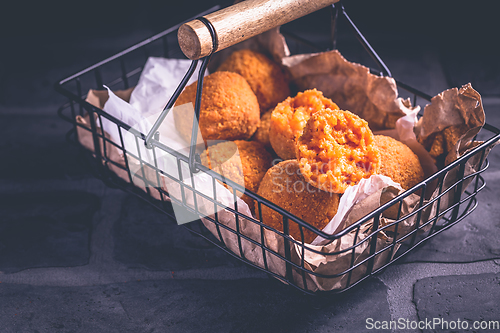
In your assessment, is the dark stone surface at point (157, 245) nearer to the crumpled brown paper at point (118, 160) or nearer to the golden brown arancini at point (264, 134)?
the crumpled brown paper at point (118, 160)

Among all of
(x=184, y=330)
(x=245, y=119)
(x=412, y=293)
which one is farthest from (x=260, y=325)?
(x=245, y=119)

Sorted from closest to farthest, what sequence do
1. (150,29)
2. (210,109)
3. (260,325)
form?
(260,325) → (210,109) → (150,29)

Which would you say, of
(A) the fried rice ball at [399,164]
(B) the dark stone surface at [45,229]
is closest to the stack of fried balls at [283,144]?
(A) the fried rice ball at [399,164]

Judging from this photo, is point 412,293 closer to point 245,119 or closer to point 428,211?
point 428,211

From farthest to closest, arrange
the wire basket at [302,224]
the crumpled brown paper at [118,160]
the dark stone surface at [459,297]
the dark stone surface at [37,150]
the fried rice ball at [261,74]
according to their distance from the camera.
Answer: the dark stone surface at [37,150], the fried rice ball at [261,74], the crumpled brown paper at [118,160], the dark stone surface at [459,297], the wire basket at [302,224]

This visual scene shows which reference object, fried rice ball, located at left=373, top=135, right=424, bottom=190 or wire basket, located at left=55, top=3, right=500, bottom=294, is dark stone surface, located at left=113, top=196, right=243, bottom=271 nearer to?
wire basket, located at left=55, top=3, right=500, bottom=294

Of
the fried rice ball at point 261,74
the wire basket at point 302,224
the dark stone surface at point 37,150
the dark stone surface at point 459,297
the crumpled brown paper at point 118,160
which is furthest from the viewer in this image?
the dark stone surface at point 37,150

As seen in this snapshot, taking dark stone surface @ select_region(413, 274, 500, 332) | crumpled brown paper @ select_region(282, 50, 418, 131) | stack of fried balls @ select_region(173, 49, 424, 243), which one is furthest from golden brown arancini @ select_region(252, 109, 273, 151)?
dark stone surface @ select_region(413, 274, 500, 332)
